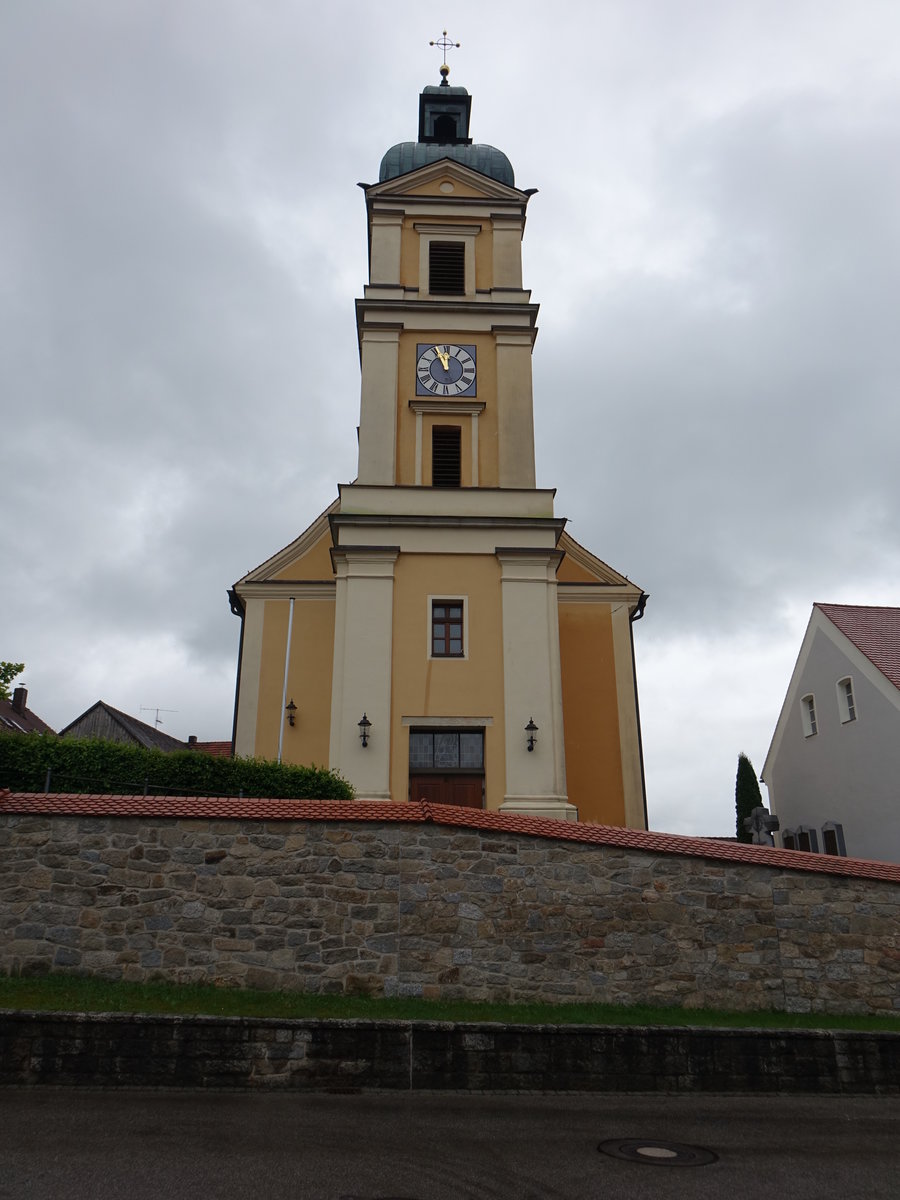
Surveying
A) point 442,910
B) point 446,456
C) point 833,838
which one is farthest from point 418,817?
point 833,838

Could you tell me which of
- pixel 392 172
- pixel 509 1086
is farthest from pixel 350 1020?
pixel 392 172

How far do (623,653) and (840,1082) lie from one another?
1392cm

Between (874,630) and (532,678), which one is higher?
(874,630)

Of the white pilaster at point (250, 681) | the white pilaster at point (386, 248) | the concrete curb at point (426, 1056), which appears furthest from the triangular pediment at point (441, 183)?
the concrete curb at point (426, 1056)

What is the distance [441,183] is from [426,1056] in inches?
877

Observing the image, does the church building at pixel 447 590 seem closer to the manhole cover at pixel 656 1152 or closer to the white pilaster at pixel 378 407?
the white pilaster at pixel 378 407

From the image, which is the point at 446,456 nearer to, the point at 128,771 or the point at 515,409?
the point at 515,409

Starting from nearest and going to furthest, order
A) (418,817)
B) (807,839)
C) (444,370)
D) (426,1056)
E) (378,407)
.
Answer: (426,1056) → (418,817) → (378,407) → (444,370) → (807,839)

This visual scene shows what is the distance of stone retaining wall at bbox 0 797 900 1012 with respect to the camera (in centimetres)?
1116

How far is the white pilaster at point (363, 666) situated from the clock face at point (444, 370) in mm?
4775

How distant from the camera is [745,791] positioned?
31.6 metres

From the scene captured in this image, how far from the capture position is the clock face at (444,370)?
74.4 ft

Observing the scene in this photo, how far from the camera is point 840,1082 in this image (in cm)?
958

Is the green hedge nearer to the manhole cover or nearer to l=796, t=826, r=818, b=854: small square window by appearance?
the manhole cover
